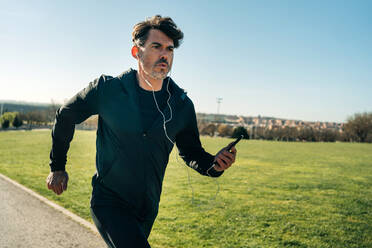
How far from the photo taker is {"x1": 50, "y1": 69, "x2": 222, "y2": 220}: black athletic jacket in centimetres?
226

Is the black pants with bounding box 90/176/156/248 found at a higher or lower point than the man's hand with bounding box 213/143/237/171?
lower

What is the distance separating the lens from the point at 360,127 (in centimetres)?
6812

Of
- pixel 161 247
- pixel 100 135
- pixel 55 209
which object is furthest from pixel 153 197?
pixel 55 209

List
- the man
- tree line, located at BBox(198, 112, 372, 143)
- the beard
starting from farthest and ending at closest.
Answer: tree line, located at BBox(198, 112, 372, 143), the beard, the man

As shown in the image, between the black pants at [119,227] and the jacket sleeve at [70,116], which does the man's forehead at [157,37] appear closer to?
the jacket sleeve at [70,116]

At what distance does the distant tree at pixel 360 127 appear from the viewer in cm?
6750

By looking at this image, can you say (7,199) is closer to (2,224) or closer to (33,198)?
(33,198)

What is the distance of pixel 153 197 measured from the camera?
2.38m

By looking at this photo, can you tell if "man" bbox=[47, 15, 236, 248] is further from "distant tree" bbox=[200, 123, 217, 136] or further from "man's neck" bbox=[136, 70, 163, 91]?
"distant tree" bbox=[200, 123, 217, 136]

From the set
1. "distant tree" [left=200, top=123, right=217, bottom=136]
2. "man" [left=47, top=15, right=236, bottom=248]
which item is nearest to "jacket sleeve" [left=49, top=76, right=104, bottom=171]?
"man" [left=47, top=15, right=236, bottom=248]

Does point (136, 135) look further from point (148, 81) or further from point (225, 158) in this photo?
point (225, 158)

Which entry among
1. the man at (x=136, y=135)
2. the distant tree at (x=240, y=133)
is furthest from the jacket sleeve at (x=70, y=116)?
the distant tree at (x=240, y=133)

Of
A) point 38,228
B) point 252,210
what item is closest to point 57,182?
point 38,228

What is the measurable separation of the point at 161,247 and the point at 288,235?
2327mm
